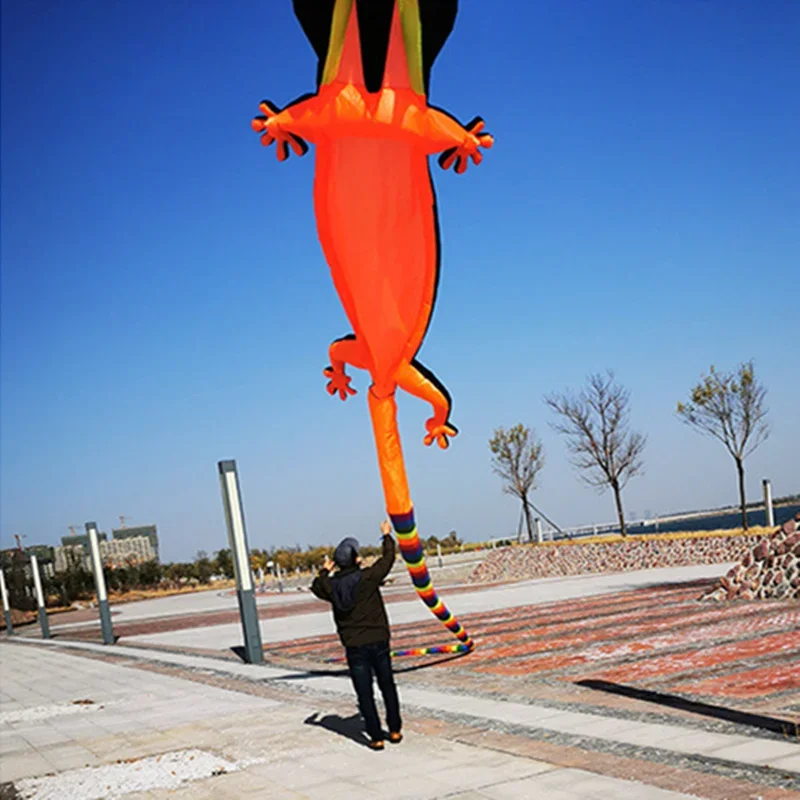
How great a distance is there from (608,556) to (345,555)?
854 inches

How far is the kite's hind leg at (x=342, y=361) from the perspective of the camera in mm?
9141

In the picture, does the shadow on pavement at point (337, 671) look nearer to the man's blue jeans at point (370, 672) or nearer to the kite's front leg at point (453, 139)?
the man's blue jeans at point (370, 672)

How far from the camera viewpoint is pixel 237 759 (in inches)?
272

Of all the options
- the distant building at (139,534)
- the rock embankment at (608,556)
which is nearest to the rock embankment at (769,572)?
the rock embankment at (608,556)

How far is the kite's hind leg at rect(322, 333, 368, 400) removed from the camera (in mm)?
9141

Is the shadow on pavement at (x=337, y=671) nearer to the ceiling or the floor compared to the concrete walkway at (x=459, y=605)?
nearer to the ceiling

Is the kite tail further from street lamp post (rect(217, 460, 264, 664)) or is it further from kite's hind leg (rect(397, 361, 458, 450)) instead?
street lamp post (rect(217, 460, 264, 664))

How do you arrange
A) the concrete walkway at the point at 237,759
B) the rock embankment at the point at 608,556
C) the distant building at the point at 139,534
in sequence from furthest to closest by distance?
1. the distant building at the point at 139,534
2. the rock embankment at the point at 608,556
3. the concrete walkway at the point at 237,759

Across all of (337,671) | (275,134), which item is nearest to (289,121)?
(275,134)

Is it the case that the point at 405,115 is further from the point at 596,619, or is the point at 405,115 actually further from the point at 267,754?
the point at 596,619

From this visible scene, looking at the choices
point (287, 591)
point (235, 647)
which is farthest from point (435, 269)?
point (287, 591)

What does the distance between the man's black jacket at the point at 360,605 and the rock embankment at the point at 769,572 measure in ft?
26.6

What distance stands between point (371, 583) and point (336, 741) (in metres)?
1.31

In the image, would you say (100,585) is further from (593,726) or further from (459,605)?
(593,726)
